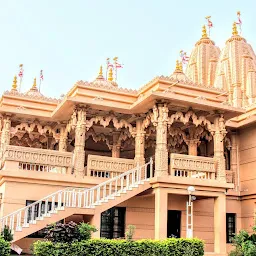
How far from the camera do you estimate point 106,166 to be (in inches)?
647

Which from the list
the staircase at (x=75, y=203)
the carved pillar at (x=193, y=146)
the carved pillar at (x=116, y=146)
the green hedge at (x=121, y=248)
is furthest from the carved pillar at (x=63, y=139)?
the green hedge at (x=121, y=248)

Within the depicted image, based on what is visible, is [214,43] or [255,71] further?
[214,43]

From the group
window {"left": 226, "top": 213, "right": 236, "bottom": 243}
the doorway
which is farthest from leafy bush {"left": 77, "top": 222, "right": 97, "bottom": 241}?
window {"left": 226, "top": 213, "right": 236, "bottom": 243}

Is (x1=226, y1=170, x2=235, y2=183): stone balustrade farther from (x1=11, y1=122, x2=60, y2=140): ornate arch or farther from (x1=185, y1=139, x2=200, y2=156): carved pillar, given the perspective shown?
(x1=11, y1=122, x2=60, y2=140): ornate arch

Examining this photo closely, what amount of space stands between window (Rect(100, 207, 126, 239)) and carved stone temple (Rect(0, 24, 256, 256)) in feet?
0.12

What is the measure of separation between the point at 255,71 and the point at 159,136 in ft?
35.9

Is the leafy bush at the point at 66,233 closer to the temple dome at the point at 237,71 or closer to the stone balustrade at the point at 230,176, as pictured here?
the stone balustrade at the point at 230,176

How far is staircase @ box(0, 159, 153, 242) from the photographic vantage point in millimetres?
13469

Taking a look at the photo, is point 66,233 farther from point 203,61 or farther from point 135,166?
point 203,61

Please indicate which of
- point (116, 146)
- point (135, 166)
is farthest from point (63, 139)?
point (135, 166)

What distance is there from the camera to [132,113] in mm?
17156

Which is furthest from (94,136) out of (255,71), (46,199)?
(255,71)

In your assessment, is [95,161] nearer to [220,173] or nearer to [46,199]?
[46,199]

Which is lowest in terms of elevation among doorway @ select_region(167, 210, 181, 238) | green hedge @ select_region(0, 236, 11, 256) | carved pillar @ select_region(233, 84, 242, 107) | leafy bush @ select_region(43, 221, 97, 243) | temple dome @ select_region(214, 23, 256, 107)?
green hedge @ select_region(0, 236, 11, 256)
